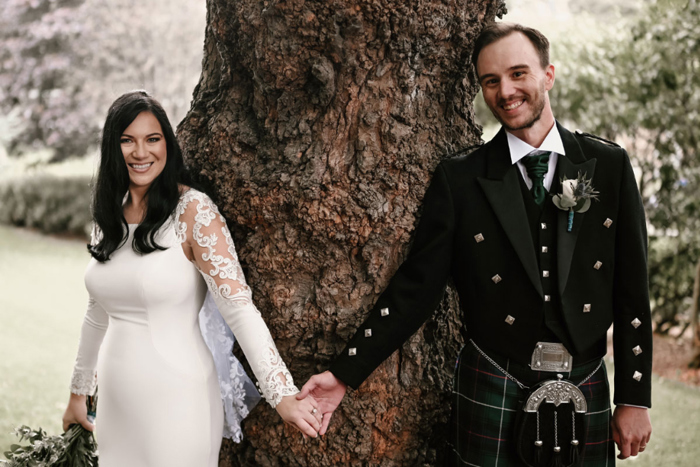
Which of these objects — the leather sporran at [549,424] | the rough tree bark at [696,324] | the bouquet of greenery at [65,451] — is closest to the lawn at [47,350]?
the bouquet of greenery at [65,451]

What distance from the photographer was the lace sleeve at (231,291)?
232 centimetres

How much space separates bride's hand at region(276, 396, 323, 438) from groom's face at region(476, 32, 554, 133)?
3.92ft

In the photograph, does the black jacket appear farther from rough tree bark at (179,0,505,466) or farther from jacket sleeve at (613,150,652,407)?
rough tree bark at (179,0,505,466)

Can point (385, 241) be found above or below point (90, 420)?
above

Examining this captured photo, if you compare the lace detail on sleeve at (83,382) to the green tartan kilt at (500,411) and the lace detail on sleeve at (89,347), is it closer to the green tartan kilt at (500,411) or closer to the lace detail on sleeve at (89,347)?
the lace detail on sleeve at (89,347)

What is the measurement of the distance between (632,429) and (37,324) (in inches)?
321

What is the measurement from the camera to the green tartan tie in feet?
7.47

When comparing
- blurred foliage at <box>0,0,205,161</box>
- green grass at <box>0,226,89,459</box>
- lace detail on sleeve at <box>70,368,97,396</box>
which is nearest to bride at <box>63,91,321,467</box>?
lace detail on sleeve at <box>70,368,97,396</box>

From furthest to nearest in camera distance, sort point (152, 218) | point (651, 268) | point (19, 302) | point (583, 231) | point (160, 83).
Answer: point (160, 83)
point (19, 302)
point (651, 268)
point (152, 218)
point (583, 231)

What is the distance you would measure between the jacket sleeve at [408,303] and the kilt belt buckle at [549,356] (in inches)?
15.1

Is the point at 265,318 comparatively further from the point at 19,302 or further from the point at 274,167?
the point at 19,302

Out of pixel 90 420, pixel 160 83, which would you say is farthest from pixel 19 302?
pixel 90 420

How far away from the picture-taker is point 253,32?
94.7 inches

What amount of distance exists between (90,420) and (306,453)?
3.41 feet
